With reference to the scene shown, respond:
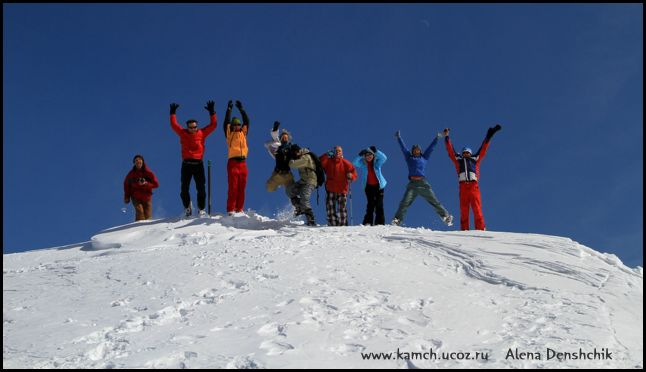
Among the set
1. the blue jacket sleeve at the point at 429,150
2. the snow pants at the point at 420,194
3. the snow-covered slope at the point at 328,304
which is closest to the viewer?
the snow-covered slope at the point at 328,304

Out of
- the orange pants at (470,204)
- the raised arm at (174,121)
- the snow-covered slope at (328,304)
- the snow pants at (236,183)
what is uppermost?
the raised arm at (174,121)

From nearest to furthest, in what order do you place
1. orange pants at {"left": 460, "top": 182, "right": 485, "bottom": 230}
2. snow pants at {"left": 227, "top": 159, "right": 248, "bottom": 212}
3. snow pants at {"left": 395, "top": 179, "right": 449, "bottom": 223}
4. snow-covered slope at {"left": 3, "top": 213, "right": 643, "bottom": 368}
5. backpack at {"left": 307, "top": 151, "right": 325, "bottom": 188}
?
snow-covered slope at {"left": 3, "top": 213, "right": 643, "bottom": 368} → orange pants at {"left": 460, "top": 182, "right": 485, "bottom": 230} → snow pants at {"left": 227, "top": 159, "right": 248, "bottom": 212} → backpack at {"left": 307, "top": 151, "right": 325, "bottom": 188} → snow pants at {"left": 395, "top": 179, "right": 449, "bottom": 223}

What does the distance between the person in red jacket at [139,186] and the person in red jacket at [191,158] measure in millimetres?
1003

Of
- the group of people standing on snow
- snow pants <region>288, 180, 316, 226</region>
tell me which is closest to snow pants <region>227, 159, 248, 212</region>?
the group of people standing on snow

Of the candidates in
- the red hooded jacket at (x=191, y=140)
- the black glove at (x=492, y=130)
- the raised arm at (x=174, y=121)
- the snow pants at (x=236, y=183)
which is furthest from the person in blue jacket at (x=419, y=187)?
the raised arm at (x=174, y=121)

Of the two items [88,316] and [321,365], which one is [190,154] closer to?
[88,316]

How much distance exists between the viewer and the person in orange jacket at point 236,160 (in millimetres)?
10797

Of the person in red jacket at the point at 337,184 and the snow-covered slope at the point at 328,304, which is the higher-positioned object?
the person in red jacket at the point at 337,184

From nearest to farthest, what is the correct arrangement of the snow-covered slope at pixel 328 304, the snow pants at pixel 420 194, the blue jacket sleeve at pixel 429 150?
1. the snow-covered slope at pixel 328 304
2. the snow pants at pixel 420 194
3. the blue jacket sleeve at pixel 429 150

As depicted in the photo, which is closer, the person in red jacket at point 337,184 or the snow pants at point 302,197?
the snow pants at point 302,197

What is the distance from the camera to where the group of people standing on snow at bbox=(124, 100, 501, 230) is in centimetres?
1079

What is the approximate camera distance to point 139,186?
446 inches

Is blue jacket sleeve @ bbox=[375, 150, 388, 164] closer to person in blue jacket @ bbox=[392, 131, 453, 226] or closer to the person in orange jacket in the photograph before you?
person in blue jacket @ bbox=[392, 131, 453, 226]

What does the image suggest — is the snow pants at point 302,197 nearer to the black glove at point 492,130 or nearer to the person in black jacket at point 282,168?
the person in black jacket at point 282,168
